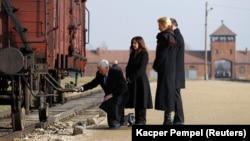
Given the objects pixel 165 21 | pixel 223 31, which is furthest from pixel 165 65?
pixel 223 31

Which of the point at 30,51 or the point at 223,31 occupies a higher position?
the point at 223,31

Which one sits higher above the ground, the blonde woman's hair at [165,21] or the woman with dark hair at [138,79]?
the blonde woman's hair at [165,21]

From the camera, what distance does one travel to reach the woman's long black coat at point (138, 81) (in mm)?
9219

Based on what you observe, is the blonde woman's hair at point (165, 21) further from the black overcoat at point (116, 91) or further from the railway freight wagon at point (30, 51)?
the railway freight wagon at point (30, 51)

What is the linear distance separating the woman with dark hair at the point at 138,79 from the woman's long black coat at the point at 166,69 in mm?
583

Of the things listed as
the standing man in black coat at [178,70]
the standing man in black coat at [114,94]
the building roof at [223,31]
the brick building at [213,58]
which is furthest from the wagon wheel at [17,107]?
the building roof at [223,31]

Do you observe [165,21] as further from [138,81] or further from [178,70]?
[138,81]

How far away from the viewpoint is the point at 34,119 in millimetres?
13266

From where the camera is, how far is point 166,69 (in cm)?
864

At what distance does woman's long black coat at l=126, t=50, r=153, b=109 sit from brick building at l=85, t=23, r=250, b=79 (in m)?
90.2

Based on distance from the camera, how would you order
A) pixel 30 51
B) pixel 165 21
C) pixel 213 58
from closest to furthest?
pixel 165 21 < pixel 30 51 < pixel 213 58

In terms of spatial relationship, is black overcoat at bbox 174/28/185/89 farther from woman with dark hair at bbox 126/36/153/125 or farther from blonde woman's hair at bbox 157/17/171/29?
woman with dark hair at bbox 126/36/153/125

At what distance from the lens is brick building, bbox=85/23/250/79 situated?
10169 centimetres

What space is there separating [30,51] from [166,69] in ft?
9.83
